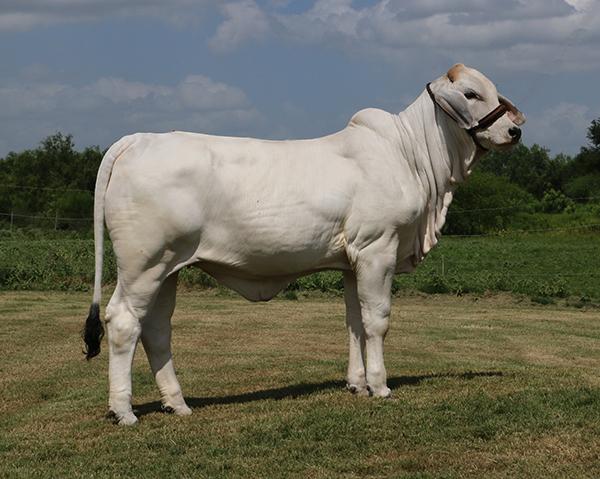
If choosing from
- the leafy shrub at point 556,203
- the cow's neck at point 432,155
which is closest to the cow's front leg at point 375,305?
the cow's neck at point 432,155

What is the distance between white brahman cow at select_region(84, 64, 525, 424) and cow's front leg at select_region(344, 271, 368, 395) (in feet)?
0.04

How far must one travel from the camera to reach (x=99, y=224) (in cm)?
912

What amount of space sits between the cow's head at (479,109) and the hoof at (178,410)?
11.7 feet

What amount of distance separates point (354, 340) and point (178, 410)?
1828mm

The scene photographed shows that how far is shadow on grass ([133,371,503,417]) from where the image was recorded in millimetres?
10016

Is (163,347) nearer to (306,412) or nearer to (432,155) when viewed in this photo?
(306,412)

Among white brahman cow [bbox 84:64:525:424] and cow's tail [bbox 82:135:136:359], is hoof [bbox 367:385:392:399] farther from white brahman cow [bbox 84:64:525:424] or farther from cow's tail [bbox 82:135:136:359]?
cow's tail [bbox 82:135:136:359]

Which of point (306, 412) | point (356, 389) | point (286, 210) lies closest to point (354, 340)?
point (356, 389)

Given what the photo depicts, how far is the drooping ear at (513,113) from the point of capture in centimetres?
1005

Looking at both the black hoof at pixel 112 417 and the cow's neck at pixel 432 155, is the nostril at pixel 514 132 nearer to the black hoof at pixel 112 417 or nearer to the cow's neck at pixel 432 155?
the cow's neck at pixel 432 155

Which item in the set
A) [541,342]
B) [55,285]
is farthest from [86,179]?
[541,342]

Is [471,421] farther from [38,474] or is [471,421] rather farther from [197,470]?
[38,474]

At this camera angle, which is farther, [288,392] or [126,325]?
[288,392]

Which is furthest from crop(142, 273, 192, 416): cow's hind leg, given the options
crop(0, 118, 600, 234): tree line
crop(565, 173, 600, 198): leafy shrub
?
crop(565, 173, 600, 198): leafy shrub
